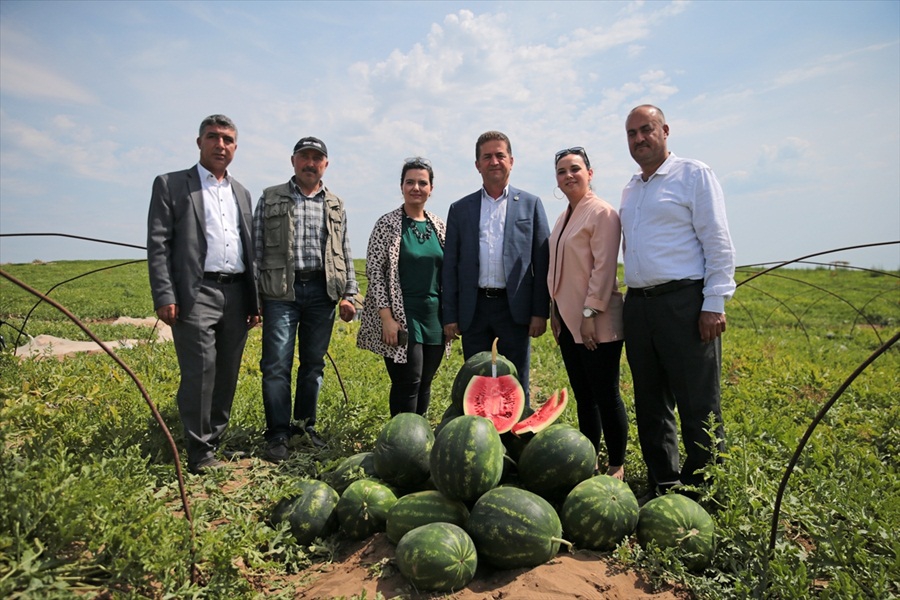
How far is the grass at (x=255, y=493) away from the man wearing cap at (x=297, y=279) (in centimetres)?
47

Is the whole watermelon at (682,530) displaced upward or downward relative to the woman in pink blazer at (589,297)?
downward

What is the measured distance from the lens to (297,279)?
515 centimetres

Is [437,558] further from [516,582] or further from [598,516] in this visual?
[598,516]

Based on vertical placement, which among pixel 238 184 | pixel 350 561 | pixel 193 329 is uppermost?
pixel 238 184

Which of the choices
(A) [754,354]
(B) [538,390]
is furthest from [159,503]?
(A) [754,354]

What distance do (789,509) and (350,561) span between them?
269cm

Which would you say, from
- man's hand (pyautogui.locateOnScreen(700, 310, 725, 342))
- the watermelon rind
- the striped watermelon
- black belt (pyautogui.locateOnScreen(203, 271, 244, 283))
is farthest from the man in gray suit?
man's hand (pyautogui.locateOnScreen(700, 310, 725, 342))

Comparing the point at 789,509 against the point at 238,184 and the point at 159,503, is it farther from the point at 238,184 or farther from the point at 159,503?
the point at 238,184

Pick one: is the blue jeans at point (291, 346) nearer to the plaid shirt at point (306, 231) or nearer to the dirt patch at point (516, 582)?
the plaid shirt at point (306, 231)

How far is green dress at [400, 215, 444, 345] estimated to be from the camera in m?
5.09

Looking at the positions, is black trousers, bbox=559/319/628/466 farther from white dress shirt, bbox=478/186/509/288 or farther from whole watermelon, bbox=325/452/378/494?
whole watermelon, bbox=325/452/378/494

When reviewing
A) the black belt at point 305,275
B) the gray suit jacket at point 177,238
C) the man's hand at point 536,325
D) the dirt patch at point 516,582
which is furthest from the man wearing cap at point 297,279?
the dirt patch at point 516,582

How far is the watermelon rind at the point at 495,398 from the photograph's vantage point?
4.07 metres

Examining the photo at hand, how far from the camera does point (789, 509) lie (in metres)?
3.46
